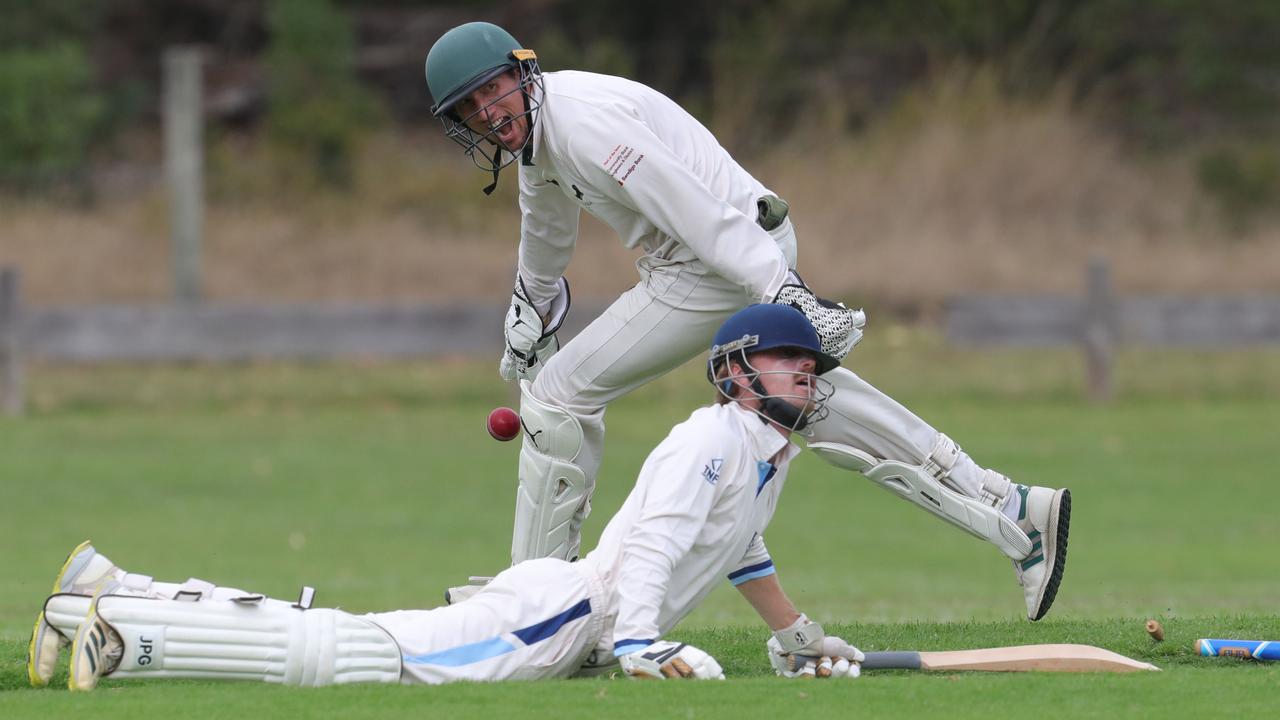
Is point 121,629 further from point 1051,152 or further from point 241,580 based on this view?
point 1051,152

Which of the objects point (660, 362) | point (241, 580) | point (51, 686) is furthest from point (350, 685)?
point (241, 580)

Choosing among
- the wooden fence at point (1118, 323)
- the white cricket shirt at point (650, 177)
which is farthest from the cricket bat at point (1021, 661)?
the wooden fence at point (1118, 323)

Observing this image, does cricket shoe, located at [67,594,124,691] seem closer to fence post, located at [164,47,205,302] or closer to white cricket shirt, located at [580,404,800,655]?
white cricket shirt, located at [580,404,800,655]

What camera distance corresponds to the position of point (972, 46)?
25750 millimetres

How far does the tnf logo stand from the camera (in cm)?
509

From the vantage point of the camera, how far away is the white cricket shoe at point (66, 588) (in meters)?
5.33

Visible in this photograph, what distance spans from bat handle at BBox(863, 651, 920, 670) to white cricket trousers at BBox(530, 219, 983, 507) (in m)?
0.87

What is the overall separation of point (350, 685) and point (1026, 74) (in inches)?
827

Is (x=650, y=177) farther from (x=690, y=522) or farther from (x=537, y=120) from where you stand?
(x=690, y=522)

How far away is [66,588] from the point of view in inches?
219

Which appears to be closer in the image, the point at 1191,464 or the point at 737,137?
the point at 1191,464

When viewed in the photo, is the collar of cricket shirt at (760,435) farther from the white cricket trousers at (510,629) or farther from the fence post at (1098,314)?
the fence post at (1098,314)

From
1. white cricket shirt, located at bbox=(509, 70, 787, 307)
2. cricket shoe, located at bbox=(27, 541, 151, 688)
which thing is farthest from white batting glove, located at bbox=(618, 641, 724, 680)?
cricket shoe, located at bbox=(27, 541, 151, 688)

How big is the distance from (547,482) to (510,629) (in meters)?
1.05
